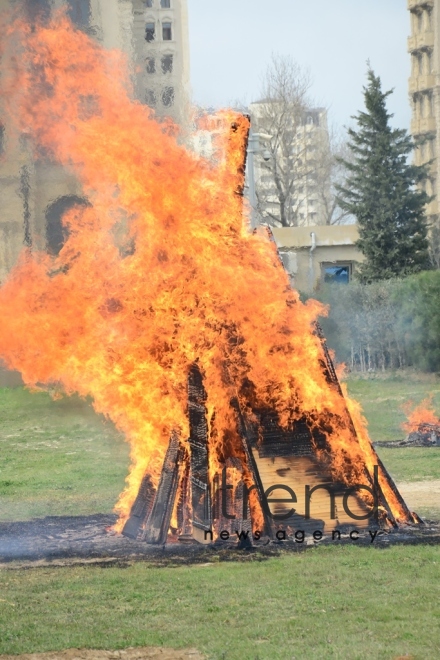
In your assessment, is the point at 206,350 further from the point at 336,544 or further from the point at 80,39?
the point at 80,39

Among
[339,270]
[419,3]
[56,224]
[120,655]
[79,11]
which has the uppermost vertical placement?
[419,3]

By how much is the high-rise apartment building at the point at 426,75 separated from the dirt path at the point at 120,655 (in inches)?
2094

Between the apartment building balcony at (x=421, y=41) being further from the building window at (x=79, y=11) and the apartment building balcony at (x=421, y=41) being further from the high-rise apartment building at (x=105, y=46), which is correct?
the building window at (x=79, y=11)

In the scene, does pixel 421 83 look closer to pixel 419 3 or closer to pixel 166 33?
pixel 419 3

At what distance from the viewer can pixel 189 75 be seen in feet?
58.1

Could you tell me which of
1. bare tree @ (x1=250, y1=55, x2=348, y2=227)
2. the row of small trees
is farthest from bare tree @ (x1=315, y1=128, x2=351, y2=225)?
the row of small trees

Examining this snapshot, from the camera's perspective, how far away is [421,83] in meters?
63.8

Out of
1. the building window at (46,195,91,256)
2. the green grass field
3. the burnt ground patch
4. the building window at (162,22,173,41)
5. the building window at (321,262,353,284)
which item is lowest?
the green grass field


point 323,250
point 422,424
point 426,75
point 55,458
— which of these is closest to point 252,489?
point 55,458

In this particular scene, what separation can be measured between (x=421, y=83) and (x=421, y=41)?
283 cm

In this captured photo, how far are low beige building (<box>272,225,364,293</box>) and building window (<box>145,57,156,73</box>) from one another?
28.9m

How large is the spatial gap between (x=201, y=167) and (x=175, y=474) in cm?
319

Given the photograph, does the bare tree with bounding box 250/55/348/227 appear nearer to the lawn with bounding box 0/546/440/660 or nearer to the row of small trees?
the row of small trees

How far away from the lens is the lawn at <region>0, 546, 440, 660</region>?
309 inches
